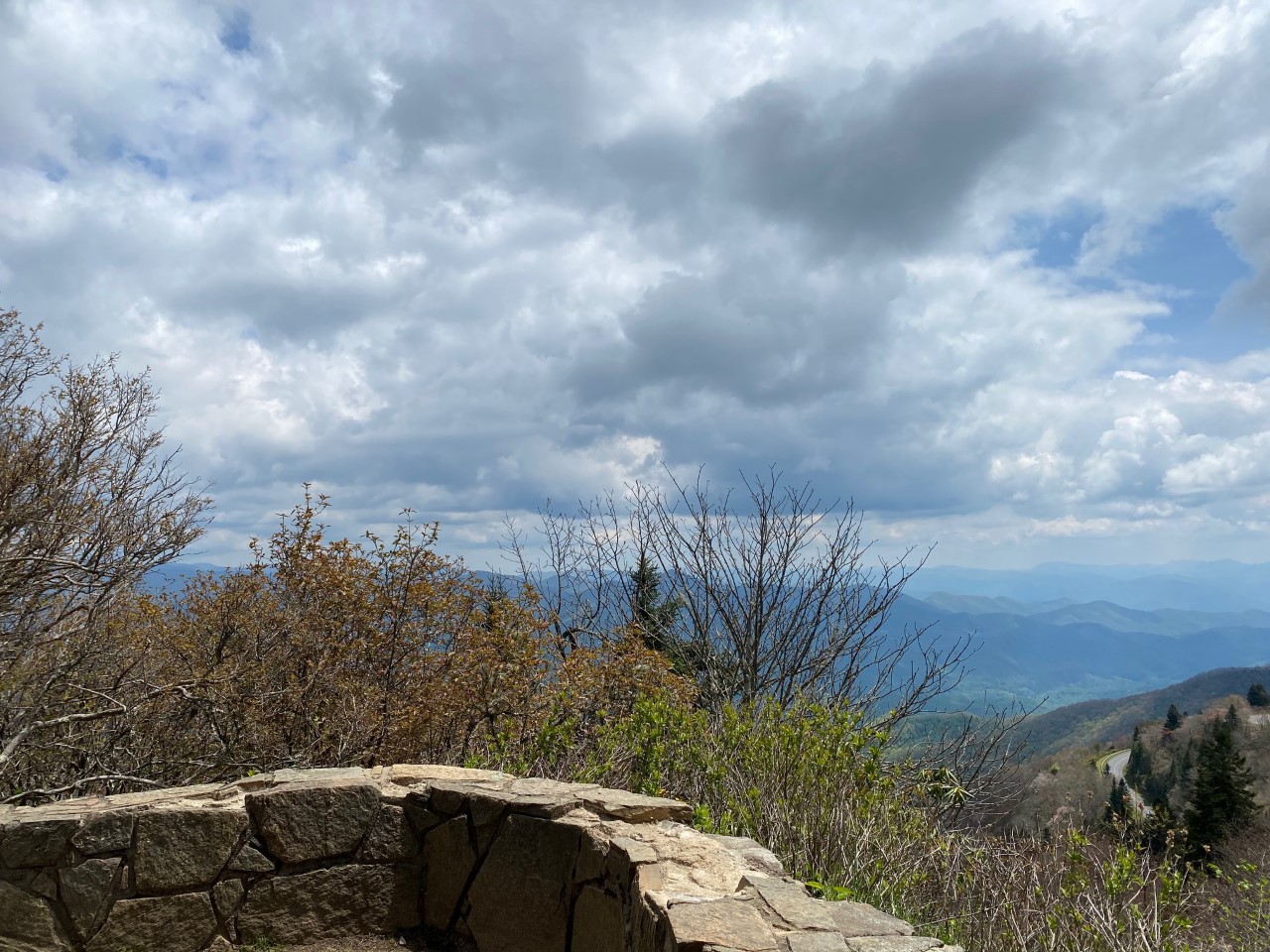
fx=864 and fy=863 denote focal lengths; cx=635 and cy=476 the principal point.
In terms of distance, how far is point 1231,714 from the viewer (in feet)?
173

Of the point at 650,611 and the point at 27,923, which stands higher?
the point at 650,611

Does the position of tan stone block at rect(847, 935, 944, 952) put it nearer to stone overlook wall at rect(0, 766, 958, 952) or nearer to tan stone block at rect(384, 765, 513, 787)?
stone overlook wall at rect(0, 766, 958, 952)

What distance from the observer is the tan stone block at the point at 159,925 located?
4.91 meters

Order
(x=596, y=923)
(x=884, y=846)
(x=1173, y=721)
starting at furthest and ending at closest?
(x=1173, y=721)
(x=884, y=846)
(x=596, y=923)

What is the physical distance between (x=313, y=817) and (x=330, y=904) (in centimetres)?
55

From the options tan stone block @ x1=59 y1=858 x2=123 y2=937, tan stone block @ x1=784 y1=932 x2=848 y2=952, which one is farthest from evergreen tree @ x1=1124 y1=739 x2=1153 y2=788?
tan stone block @ x1=59 y1=858 x2=123 y2=937

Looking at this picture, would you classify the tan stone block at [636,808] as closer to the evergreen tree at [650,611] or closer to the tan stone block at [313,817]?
the tan stone block at [313,817]

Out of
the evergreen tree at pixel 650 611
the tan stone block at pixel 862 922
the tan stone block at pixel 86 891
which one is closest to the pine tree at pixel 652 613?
the evergreen tree at pixel 650 611

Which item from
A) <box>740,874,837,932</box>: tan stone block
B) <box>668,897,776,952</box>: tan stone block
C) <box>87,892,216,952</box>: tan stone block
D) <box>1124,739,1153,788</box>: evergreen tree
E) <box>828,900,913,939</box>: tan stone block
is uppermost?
<box>668,897,776,952</box>: tan stone block

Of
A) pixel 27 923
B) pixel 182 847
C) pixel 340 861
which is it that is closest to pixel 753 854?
pixel 340 861

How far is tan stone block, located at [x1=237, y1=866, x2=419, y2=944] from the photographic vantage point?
516cm

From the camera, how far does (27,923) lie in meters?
4.85

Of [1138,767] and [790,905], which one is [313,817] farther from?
[1138,767]

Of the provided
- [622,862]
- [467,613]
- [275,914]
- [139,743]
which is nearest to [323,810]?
[275,914]
